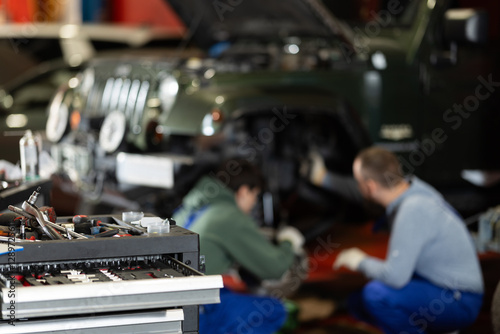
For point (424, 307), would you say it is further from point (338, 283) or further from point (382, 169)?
point (338, 283)

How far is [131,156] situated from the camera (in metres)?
4.47

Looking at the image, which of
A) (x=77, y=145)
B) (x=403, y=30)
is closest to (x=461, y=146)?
(x=403, y=30)

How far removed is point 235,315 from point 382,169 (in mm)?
933

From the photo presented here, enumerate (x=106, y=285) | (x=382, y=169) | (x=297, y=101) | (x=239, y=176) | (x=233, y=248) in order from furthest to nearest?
(x=297, y=101) → (x=239, y=176) → (x=382, y=169) → (x=233, y=248) → (x=106, y=285)

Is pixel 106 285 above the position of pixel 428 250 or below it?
above

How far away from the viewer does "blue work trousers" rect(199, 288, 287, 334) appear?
295cm

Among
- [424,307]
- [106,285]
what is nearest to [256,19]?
[424,307]

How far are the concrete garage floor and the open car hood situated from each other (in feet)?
4.44

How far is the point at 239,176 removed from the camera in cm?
362

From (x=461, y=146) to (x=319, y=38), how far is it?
1092mm

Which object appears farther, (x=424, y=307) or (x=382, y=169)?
(x=382, y=169)

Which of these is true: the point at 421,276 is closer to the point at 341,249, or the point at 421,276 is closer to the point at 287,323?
the point at 287,323

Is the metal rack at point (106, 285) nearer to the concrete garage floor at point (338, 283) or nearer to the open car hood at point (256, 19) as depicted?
the concrete garage floor at point (338, 283)

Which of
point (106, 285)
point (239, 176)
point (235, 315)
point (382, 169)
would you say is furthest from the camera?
point (239, 176)
